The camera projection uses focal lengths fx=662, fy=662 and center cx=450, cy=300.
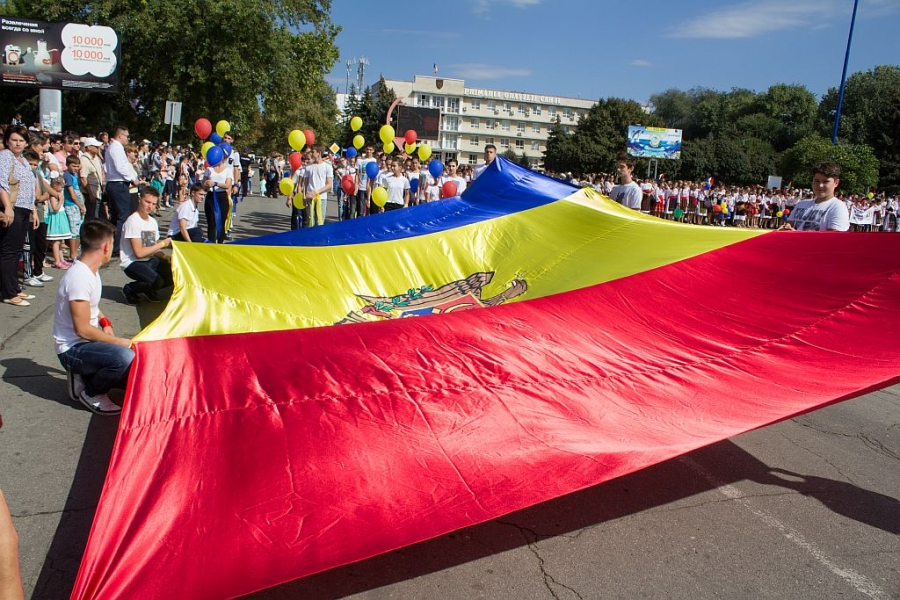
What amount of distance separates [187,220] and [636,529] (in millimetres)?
7171

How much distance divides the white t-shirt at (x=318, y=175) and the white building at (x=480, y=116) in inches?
3796

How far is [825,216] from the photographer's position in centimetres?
582

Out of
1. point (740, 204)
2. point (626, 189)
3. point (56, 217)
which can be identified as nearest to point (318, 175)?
point (56, 217)

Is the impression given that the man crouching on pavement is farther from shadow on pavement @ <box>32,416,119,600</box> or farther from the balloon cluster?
the balloon cluster

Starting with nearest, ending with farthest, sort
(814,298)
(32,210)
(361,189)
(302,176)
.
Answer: (814,298) → (32,210) → (302,176) → (361,189)

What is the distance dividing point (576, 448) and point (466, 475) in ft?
1.81

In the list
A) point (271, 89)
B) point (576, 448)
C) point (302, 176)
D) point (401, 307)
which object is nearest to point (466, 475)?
point (576, 448)

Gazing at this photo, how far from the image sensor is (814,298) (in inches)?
162

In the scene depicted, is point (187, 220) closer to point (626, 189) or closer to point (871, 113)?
point (626, 189)

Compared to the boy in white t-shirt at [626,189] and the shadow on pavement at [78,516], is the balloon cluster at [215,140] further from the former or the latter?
the shadow on pavement at [78,516]

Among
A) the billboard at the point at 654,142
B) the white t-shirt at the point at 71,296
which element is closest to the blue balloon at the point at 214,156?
the white t-shirt at the point at 71,296

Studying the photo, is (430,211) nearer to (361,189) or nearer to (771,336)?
(771,336)

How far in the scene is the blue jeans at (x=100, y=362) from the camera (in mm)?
4414

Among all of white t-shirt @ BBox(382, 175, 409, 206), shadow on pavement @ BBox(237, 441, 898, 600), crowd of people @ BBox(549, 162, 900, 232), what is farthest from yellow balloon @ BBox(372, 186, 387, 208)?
crowd of people @ BBox(549, 162, 900, 232)
